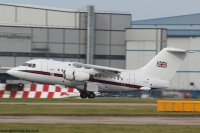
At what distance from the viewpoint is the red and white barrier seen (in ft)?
149

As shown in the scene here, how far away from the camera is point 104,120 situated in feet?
82.5

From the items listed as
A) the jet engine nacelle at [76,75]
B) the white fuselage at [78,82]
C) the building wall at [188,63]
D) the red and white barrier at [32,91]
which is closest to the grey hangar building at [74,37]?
the building wall at [188,63]

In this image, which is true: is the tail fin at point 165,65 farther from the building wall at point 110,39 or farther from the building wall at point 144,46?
the building wall at point 110,39

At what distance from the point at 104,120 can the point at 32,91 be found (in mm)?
22271

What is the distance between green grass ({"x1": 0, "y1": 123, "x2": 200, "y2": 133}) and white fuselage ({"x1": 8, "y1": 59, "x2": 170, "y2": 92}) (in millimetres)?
22913

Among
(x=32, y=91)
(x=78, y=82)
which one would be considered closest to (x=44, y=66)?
(x=32, y=91)

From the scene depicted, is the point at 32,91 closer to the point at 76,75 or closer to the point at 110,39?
the point at 76,75

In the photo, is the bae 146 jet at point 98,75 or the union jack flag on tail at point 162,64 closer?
the bae 146 jet at point 98,75

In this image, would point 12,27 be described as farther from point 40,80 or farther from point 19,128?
point 19,128

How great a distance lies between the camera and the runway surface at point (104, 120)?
2422 centimetres

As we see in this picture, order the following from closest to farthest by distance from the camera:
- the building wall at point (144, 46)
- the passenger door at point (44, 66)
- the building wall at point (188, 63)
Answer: the passenger door at point (44, 66) → the building wall at point (144, 46) → the building wall at point (188, 63)

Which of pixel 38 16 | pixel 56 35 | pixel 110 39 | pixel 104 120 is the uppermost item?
pixel 38 16

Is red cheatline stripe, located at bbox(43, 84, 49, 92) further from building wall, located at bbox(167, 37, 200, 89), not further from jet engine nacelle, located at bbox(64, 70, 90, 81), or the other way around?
building wall, located at bbox(167, 37, 200, 89)

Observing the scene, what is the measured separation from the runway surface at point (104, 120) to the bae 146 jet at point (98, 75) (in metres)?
18.7
